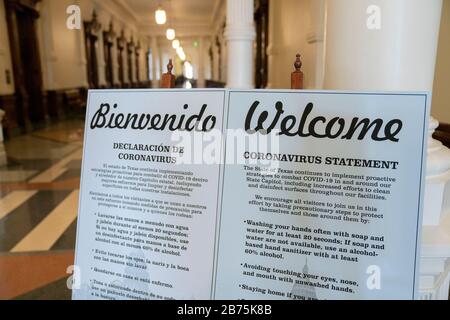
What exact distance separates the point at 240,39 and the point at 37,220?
9.64ft

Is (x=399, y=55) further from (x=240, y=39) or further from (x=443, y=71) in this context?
(x=240, y=39)

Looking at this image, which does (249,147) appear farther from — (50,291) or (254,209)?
(50,291)

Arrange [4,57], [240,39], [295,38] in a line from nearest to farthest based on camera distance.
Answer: [240,39], [295,38], [4,57]

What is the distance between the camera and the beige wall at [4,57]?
7.84 metres

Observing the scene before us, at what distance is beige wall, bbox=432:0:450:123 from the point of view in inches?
138

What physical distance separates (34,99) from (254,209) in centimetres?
976

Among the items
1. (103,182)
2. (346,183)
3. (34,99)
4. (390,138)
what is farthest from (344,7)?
(34,99)

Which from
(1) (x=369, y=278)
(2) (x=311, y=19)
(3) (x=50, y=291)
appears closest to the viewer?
(1) (x=369, y=278)

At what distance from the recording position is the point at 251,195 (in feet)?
3.49

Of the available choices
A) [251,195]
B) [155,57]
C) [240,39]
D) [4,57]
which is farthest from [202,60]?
[251,195]

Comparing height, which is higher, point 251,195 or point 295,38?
point 295,38

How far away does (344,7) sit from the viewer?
131 centimetres

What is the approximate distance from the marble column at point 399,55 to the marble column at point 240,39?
2.77 m

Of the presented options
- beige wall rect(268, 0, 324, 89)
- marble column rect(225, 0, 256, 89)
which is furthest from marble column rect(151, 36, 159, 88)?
marble column rect(225, 0, 256, 89)
